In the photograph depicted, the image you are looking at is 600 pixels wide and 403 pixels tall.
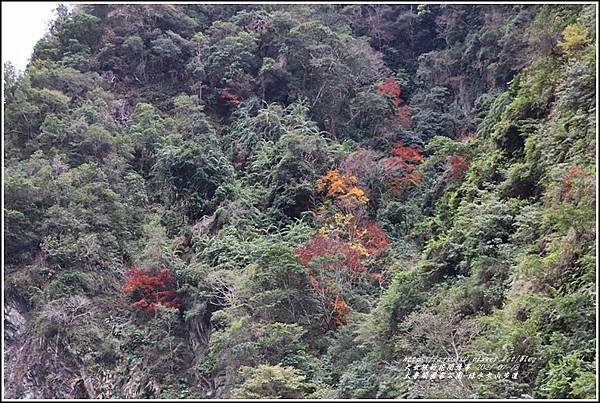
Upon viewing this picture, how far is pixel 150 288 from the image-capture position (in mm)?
13945

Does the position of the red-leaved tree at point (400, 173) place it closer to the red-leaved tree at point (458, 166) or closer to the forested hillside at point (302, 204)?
the forested hillside at point (302, 204)

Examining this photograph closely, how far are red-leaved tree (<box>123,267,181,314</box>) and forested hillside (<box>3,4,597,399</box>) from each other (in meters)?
0.05

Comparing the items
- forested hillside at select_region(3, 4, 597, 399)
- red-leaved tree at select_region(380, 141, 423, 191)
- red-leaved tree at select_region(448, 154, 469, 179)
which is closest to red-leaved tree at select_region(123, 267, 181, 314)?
forested hillside at select_region(3, 4, 597, 399)

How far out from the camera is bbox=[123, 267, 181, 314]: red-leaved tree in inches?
541

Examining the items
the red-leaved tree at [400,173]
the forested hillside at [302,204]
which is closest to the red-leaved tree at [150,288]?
the forested hillside at [302,204]

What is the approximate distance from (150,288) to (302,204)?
15.2 ft

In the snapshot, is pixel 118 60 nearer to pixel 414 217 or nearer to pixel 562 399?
pixel 414 217

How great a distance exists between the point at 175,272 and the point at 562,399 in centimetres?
946

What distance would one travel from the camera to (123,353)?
1353 cm

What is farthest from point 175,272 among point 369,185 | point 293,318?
point 369,185

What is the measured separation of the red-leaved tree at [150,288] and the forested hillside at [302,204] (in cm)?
5

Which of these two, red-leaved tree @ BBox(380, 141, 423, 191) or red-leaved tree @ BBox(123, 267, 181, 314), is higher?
red-leaved tree @ BBox(380, 141, 423, 191)

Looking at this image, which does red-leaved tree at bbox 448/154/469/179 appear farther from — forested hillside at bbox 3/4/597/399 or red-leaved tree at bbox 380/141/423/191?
red-leaved tree at bbox 380/141/423/191

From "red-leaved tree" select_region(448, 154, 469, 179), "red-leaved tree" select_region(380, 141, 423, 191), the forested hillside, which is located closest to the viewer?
the forested hillside
